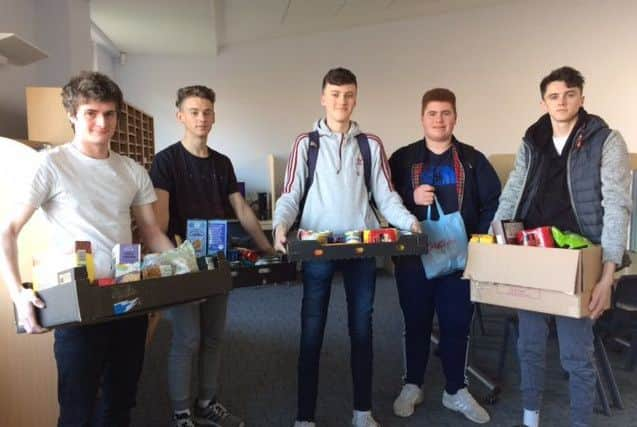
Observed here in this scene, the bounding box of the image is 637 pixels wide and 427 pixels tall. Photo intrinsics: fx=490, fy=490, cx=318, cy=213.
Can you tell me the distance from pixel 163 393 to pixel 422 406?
131cm

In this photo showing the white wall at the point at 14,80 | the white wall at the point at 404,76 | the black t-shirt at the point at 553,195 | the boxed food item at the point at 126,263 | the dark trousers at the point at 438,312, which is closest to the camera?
the boxed food item at the point at 126,263

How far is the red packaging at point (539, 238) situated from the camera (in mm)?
1692

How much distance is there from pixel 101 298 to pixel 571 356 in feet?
5.23

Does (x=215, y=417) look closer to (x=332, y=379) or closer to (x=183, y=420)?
(x=183, y=420)

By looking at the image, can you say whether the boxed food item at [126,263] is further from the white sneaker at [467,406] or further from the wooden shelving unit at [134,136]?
the wooden shelving unit at [134,136]

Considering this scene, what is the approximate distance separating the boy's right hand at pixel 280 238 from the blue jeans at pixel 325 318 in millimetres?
182

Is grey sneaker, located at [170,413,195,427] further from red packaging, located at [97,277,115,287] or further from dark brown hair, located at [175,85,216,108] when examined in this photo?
dark brown hair, located at [175,85,216,108]

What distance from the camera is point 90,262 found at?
1.31m

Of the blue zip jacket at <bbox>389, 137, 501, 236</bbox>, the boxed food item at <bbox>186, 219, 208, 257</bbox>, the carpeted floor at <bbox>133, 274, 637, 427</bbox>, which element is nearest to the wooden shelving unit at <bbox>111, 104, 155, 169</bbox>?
the carpeted floor at <bbox>133, 274, 637, 427</bbox>

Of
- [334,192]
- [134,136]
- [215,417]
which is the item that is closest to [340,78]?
[334,192]

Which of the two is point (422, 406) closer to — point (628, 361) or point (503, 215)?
point (503, 215)

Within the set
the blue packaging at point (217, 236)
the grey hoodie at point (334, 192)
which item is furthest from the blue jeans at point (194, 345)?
the grey hoodie at point (334, 192)

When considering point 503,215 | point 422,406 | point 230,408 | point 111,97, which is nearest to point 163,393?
point 230,408

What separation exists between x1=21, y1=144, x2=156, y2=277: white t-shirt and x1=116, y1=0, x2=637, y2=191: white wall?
4.32m
